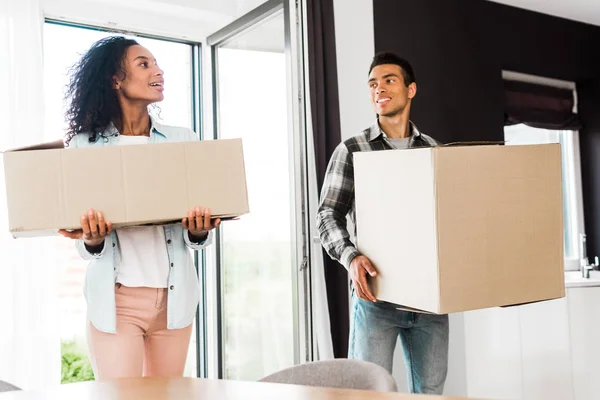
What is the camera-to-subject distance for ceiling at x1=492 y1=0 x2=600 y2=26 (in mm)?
3668

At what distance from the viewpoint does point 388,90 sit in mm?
1928

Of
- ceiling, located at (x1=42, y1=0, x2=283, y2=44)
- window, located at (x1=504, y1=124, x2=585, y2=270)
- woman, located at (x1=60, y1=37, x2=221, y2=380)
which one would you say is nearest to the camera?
woman, located at (x1=60, y1=37, x2=221, y2=380)

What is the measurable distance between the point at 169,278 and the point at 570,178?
334 centimetres

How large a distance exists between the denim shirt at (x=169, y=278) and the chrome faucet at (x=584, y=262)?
2.56 m

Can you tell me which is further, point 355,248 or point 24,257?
point 24,257

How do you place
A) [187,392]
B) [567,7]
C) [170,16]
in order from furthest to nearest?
1. [567,7]
2. [170,16]
3. [187,392]

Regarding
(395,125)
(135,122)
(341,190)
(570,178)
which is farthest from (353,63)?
(570,178)

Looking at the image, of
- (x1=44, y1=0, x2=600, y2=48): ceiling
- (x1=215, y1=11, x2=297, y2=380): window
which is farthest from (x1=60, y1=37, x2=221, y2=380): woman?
(x1=44, y1=0, x2=600, y2=48): ceiling

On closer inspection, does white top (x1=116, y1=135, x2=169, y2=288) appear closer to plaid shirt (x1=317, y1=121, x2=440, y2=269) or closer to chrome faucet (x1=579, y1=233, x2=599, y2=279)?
plaid shirt (x1=317, y1=121, x2=440, y2=269)

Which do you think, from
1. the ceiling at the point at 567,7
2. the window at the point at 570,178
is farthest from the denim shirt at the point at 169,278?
the window at the point at 570,178

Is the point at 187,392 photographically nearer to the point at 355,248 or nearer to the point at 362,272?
the point at 362,272

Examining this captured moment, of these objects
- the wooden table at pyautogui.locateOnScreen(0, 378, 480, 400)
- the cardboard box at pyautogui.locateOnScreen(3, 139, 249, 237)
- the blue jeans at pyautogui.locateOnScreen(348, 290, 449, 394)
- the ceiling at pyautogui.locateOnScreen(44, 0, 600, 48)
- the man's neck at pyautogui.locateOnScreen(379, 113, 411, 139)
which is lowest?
the blue jeans at pyautogui.locateOnScreen(348, 290, 449, 394)

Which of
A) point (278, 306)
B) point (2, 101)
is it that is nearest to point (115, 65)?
point (2, 101)

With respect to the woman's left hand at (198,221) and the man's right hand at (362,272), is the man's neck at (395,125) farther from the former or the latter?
the woman's left hand at (198,221)
